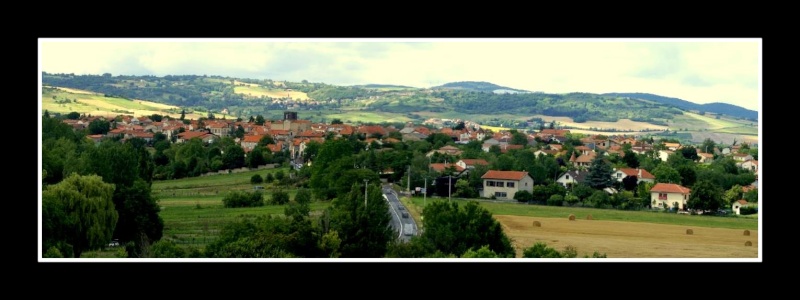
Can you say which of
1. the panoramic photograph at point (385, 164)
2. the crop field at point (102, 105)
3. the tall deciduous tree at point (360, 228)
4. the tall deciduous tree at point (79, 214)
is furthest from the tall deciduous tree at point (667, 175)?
the crop field at point (102, 105)

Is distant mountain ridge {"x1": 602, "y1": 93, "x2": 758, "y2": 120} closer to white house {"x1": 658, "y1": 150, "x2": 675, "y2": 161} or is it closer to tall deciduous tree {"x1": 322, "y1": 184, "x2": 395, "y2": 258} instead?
white house {"x1": 658, "y1": 150, "x2": 675, "y2": 161}

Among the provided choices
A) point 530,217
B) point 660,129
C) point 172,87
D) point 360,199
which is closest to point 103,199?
point 360,199

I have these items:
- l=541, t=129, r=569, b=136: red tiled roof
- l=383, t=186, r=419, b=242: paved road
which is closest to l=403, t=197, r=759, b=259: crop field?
l=383, t=186, r=419, b=242: paved road

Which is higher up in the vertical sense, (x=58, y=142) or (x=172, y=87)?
(x=172, y=87)

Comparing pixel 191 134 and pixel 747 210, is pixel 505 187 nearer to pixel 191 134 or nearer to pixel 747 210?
pixel 747 210
